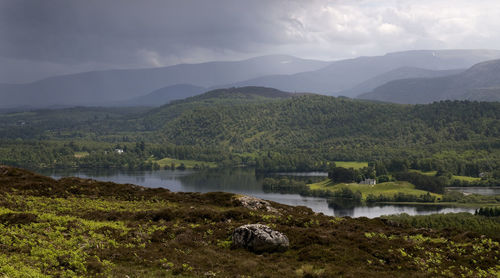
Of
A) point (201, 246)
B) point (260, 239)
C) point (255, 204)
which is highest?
point (260, 239)

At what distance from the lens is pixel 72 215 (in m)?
38.2

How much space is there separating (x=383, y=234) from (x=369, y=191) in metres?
169

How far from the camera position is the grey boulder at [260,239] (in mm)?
30531

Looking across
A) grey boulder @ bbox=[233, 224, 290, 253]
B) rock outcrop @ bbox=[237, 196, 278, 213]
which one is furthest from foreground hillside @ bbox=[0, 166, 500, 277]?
rock outcrop @ bbox=[237, 196, 278, 213]

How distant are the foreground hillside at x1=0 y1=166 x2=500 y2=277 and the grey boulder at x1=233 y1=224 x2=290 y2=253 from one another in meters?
0.70

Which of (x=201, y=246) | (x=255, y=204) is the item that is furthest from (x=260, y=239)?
(x=255, y=204)

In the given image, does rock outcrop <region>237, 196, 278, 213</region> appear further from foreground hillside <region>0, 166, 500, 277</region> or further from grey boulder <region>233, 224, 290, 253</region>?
grey boulder <region>233, 224, 290, 253</region>

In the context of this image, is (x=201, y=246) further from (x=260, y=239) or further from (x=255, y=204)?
(x=255, y=204)

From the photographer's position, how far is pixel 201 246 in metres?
31.2

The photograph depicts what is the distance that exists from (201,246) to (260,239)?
178 inches

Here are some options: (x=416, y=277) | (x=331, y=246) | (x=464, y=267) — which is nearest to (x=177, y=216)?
(x=331, y=246)

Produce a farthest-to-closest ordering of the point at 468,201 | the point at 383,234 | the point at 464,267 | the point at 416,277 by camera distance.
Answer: the point at 468,201
the point at 383,234
the point at 464,267
the point at 416,277

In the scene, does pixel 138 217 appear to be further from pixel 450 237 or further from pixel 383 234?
pixel 450 237

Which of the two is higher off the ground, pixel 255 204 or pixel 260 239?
pixel 260 239
